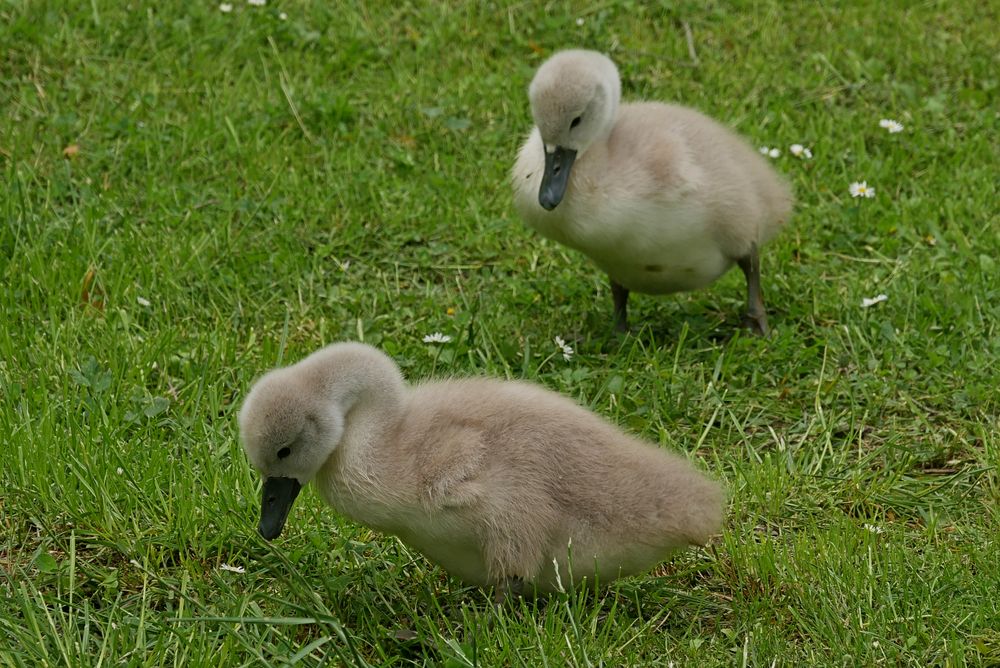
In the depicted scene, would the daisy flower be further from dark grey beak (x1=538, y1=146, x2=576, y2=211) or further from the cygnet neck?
the cygnet neck

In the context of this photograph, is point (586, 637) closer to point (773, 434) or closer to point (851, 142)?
point (773, 434)

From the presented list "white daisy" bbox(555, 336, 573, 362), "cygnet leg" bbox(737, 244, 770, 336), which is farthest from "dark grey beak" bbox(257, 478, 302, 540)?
"cygnet leg" bbox(737, 244, 770, 336)

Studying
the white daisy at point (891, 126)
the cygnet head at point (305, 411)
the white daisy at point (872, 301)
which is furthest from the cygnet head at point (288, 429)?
the white daisy at point (891, 126)

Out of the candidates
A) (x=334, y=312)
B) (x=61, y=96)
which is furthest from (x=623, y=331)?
(x=61, y=96)

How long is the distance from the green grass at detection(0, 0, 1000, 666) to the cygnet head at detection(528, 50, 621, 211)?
2.43 feet

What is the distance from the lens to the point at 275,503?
13.7 feet

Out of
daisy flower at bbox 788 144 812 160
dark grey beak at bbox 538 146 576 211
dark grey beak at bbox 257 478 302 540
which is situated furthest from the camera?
daisy flower at bbox 788 144 812 160

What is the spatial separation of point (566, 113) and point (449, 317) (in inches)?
43.8

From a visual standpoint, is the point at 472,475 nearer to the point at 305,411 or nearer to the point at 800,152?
the point at 305,411

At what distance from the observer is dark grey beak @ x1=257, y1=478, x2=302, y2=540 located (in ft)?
13.6

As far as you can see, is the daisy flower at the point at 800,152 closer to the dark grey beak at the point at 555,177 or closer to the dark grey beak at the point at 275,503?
the dark grey beak at the point at 555,177

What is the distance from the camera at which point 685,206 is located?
578cm

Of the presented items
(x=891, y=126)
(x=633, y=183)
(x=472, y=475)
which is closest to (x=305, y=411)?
(x=472, y=475)

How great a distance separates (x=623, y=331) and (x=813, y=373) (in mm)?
841
